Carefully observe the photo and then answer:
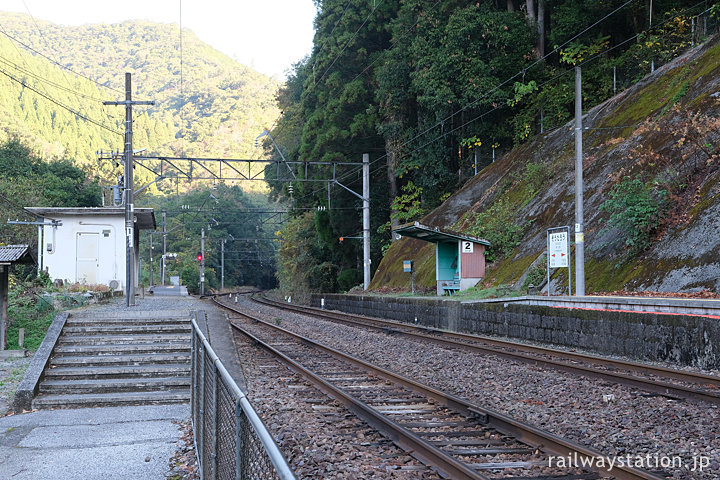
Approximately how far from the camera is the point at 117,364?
38.1 ft

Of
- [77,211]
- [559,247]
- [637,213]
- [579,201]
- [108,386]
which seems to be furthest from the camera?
[77,211]

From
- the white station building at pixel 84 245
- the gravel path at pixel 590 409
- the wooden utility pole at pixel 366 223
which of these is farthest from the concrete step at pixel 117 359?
the wooden utility pole at pixel 366 223

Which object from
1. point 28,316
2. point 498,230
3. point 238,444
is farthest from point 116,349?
point 498,230

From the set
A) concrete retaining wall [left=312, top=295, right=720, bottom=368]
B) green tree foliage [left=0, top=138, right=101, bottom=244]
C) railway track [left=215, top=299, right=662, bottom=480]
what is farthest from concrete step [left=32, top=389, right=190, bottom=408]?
green tree foliage [left=0, top=138, right=101, bottom=244]

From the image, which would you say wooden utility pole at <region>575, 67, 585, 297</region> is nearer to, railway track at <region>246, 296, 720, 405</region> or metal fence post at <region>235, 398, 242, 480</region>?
railway track at <region>246, 296, 720, 405</region>

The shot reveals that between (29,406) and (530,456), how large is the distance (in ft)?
23.0

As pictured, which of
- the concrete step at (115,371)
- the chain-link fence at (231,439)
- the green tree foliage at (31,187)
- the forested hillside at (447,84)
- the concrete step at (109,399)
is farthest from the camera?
the green tree foliage at (31,187)

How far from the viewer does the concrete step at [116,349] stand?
1195 cm

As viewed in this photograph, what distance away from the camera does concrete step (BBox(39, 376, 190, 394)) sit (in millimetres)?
10492

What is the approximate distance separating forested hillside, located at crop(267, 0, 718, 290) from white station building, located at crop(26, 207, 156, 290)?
13.9 metres

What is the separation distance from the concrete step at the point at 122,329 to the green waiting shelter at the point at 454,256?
40.0ft

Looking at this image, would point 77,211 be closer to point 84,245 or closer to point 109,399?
point 84,245

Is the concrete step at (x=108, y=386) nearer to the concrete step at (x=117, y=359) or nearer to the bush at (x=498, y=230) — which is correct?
the concrete step at (x=117, y=359)

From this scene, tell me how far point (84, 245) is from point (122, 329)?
23879 mm
